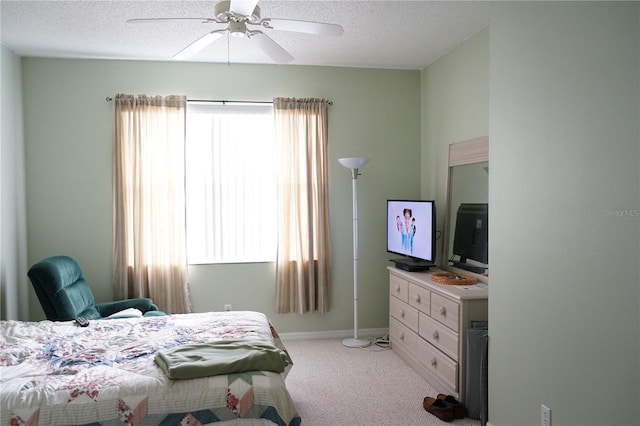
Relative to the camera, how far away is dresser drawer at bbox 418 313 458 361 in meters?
3.49

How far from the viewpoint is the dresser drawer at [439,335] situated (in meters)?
3.49

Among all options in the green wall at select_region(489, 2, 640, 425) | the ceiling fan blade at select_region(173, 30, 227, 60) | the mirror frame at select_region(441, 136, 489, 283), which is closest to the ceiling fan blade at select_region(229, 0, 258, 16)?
the ceiling fan blade at select_region(173, 30, 227, 60)

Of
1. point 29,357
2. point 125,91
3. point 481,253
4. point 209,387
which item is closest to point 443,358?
point 481,253

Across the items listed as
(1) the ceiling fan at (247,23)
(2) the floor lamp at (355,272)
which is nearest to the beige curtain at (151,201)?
(2) the floor lamp at (355,272)

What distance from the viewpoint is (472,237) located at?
4.03 meters

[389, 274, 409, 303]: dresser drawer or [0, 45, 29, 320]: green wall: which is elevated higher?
[0, 45, 29, 320]: green wall

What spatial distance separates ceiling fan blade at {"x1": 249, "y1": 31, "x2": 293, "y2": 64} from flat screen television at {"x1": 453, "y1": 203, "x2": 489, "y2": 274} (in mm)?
1883

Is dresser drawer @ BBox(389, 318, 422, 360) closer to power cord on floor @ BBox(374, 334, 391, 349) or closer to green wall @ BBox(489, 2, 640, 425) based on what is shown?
power cord on floor @ BBox(374, 334, 391, 349)

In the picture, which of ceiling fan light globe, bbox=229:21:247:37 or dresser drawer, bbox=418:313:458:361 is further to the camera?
dresser drawer, bbox=418:313:458:361

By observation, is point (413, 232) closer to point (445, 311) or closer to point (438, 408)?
point (445, 311)

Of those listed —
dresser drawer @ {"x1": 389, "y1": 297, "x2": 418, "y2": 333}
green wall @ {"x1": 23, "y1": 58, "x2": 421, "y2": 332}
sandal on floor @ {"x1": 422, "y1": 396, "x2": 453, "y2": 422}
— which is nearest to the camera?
sandal on floor @ {"x1": 422, "y1": 396, "x2": 453, "y2": 422}

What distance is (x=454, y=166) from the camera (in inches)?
177

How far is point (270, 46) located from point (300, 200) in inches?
84.0

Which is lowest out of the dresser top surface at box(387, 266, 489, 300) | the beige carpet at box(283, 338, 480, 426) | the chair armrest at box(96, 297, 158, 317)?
the beige carpet at box(283, 338, 480, 426)
